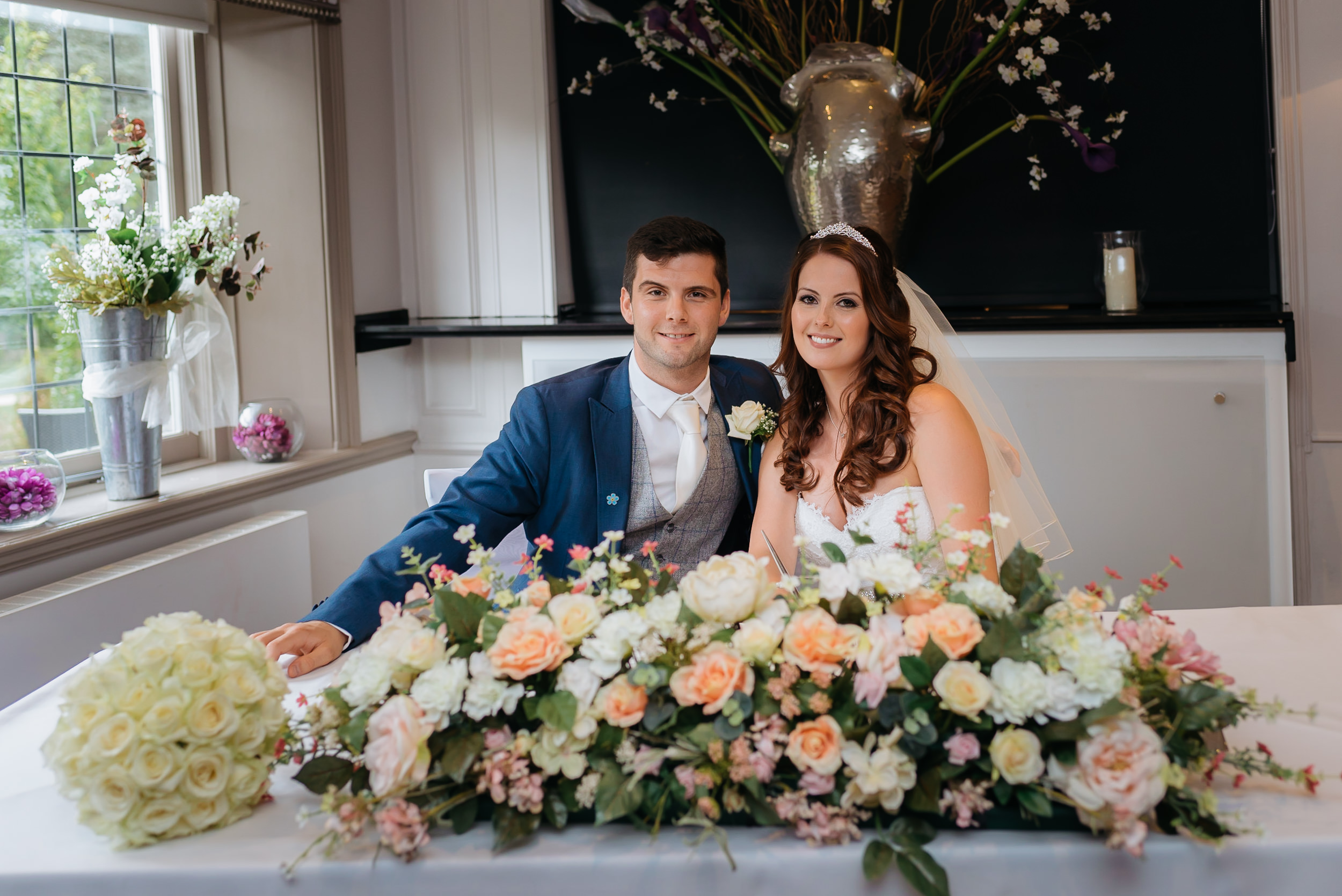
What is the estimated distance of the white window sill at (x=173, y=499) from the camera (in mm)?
2486

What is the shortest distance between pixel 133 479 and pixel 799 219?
2.05 meters

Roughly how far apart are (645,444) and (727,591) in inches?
51.2

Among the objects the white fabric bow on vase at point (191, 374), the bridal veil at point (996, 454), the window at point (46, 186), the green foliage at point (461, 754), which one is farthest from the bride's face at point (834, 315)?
the window at point (46, 186)

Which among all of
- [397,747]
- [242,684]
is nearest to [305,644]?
[242,684]

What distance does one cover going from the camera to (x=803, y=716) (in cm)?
103

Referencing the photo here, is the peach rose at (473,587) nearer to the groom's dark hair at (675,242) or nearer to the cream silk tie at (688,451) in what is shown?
the cream silk tie at (688,451)

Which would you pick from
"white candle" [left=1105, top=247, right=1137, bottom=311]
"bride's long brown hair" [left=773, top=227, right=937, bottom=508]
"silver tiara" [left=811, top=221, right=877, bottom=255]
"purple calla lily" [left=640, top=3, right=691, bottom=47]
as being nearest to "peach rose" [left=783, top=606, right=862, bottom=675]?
"bride's long brown hair" [left=773, top=227, right=937, bottom=508]

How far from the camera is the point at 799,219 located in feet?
10.9

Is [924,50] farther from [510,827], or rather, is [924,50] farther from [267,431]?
[510,827]

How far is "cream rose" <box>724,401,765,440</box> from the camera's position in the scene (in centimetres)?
222

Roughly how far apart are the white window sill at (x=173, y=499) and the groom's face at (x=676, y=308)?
4.69ft

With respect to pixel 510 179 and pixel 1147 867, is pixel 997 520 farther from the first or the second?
pixel 510 179

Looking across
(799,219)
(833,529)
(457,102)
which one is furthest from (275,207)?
(833,529)

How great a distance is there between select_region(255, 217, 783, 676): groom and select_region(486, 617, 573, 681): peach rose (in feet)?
3.77
